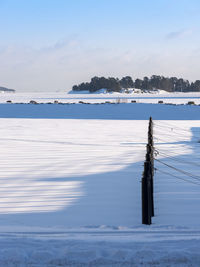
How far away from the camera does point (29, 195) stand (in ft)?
22.6

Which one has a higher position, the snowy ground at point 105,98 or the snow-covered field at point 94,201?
the snowy ground at point 105,98

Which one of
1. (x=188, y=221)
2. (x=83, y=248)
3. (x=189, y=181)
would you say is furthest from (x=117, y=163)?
(x=83, y=248)

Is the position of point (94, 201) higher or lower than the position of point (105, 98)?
lower

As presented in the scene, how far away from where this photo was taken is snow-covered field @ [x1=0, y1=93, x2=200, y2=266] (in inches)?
129

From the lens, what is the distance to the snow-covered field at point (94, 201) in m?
3.28

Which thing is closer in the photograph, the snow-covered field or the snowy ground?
the snow-covered field

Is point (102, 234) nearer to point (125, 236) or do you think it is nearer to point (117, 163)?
point (125, 236)

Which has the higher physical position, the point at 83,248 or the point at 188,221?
the point at 83,248

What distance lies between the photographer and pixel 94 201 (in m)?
6.57

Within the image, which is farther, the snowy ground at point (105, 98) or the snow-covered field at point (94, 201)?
the snowy ground at point (105, 98)

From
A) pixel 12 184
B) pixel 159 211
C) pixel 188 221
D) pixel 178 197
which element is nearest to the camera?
pixel 188 221

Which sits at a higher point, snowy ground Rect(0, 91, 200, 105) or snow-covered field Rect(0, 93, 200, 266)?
snowy ground Rect(0, 91, 200, 105)

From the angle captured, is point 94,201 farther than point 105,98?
No

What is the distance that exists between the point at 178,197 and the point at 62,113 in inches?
900
